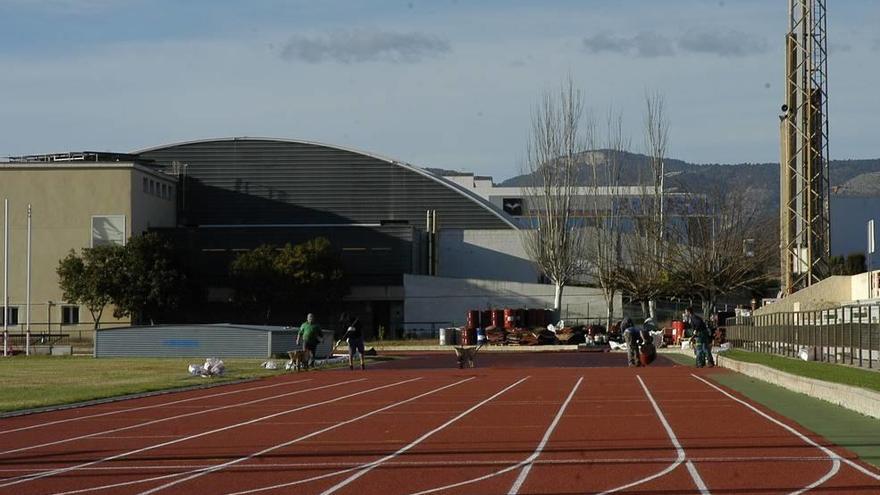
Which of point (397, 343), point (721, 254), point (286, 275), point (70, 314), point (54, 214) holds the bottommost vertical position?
point (397, 343)

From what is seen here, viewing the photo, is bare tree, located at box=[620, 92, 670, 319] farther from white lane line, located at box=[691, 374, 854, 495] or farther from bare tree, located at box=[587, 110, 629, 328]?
white lane line, located at box=[691, 374, 854, 495]

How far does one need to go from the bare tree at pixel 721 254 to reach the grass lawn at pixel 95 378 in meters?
41.3

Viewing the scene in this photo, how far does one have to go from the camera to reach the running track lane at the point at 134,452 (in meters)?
13.8

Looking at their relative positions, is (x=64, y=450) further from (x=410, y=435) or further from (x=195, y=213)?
(x=195, y=213)

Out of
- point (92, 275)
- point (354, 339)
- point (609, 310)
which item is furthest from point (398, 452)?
point (609, 310)

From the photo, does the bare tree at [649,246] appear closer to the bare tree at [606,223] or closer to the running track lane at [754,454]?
the bare tree at [606,223]

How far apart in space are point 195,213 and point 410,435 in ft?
272

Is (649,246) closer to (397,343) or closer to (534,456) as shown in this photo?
(397,343)

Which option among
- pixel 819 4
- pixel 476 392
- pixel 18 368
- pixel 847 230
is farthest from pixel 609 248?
pixel 476 392

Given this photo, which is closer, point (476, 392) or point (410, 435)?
point (410, 435)

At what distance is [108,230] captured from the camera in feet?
286

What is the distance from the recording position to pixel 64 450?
16969 millimetres

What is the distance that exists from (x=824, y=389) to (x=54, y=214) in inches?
2828

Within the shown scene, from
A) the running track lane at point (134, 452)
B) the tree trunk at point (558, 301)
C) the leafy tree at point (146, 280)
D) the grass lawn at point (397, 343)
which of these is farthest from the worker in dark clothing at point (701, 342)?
the leafy tree at point (146, 280)
